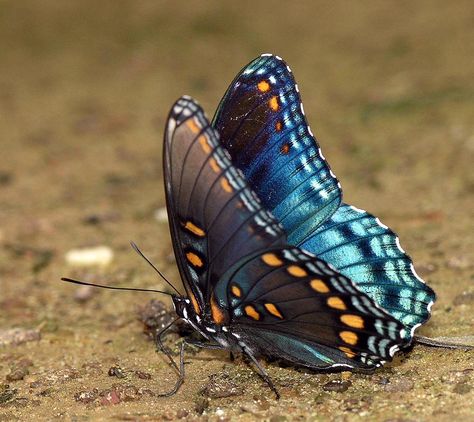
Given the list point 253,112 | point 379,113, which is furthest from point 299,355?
point 379,113

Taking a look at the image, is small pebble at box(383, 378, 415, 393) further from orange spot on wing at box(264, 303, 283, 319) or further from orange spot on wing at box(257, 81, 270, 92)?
orange spot on wing at box(257, 81, 270, 92)

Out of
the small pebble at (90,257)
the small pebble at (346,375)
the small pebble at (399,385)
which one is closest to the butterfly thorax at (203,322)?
the small pebble at (346,375)

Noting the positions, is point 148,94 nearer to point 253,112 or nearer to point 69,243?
point 69,243

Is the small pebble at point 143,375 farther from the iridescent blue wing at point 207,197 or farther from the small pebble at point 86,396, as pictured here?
the iridescent blue wing at point 207,197

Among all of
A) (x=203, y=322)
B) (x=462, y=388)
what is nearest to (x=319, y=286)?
(x=203, y=322)

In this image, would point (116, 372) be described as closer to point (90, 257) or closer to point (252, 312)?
point (252, 312)

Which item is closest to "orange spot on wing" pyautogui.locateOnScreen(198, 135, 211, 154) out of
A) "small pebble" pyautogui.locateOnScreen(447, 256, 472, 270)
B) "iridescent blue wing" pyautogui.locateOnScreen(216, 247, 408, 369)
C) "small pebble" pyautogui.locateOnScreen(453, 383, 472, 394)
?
"iridescent blue wing" pyautogui.locateOnScreen(216, 247, 408, 369)

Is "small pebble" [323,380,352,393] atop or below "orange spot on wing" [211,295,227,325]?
below
